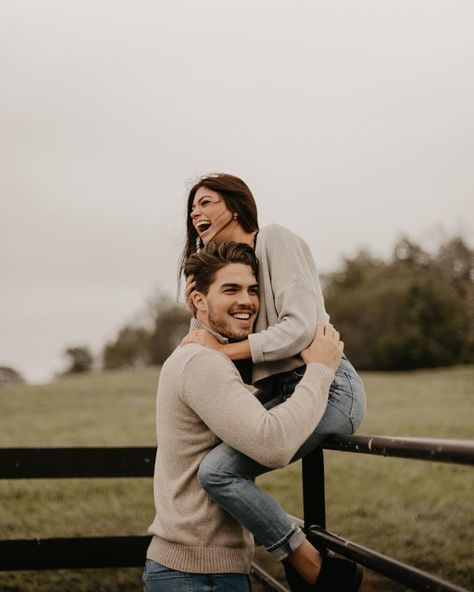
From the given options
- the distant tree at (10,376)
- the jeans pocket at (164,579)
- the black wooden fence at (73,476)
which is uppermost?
the jeans pocket at (164,579)

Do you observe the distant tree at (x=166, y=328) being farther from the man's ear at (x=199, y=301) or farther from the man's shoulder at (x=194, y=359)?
the man's shoulder at (x=194, y=359)

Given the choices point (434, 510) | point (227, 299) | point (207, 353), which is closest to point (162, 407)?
point (207, 353)

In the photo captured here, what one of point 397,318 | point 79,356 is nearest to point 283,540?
point 397,318

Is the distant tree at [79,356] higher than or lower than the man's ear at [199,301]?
lower

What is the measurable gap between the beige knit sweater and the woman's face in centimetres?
109

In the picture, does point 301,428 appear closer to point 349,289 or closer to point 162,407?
point 162,407

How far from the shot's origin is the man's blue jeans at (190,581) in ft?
8.13

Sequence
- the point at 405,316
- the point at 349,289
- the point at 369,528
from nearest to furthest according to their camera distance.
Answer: the point at 369,528 < the point at 405,316 < the point at 349,289

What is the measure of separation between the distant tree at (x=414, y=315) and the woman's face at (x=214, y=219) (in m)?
41.9

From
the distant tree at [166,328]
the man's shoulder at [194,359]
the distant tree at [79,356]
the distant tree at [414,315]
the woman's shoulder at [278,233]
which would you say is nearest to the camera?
the man's shoulder at [194,359]

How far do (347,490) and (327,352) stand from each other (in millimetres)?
8992

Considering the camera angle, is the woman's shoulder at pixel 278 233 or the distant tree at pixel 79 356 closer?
the woman's shoulder at pixel 278 233

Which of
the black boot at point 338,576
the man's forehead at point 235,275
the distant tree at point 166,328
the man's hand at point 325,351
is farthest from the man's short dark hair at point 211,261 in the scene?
the distant tree at point 166,328

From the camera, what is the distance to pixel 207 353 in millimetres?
2480
